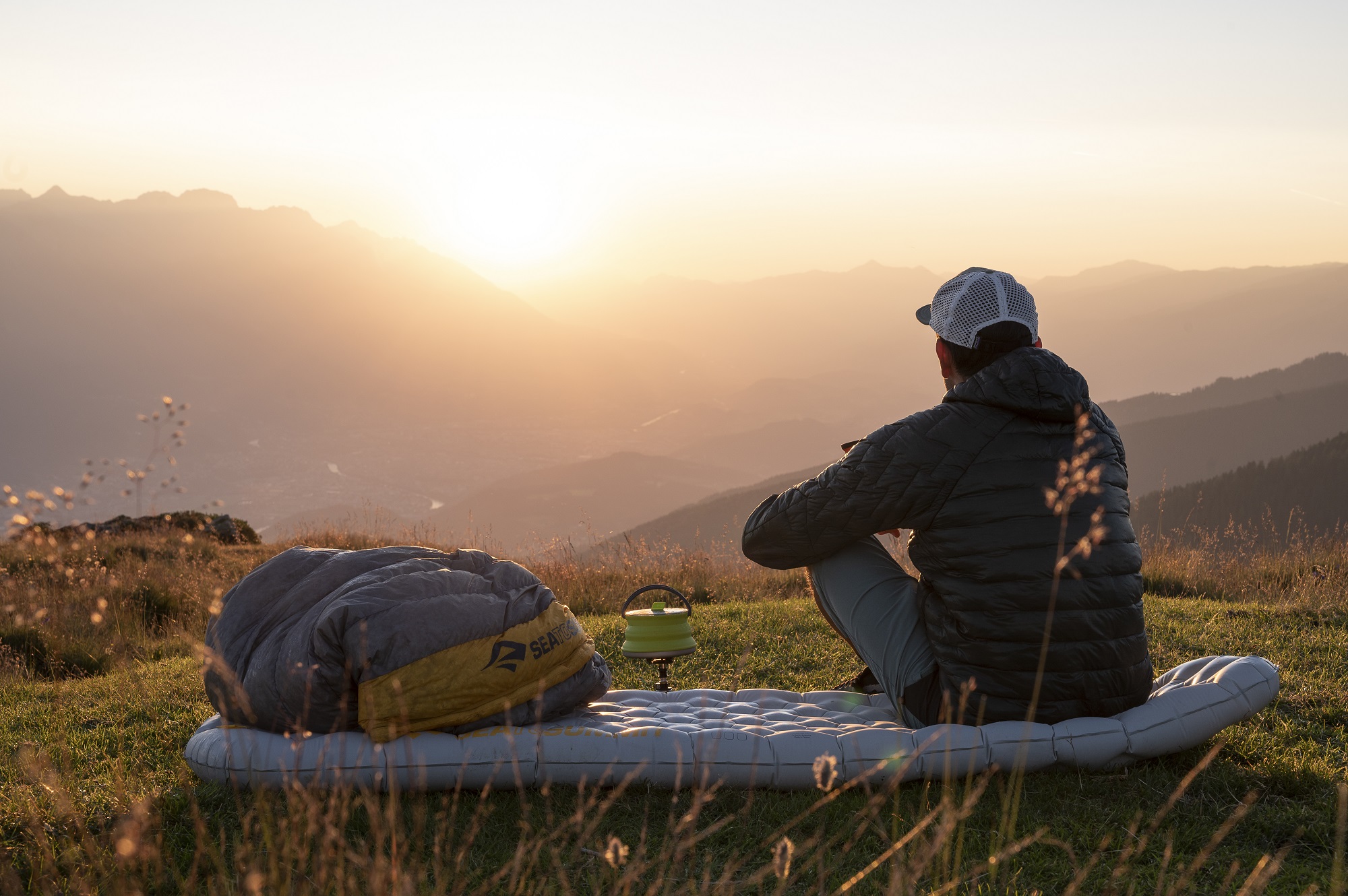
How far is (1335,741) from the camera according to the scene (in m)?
3.68

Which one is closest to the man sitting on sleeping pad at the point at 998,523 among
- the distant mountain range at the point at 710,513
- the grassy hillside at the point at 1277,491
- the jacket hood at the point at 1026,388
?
the jacket hood at the point at 1026,388

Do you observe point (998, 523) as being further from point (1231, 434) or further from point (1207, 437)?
point (1231, 434)

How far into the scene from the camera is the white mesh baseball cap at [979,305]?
3.14 metres

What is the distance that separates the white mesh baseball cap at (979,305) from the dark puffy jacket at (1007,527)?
0.16m

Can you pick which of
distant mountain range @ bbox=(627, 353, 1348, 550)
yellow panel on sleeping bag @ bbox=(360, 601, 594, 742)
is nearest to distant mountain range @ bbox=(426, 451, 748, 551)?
distant mountain range @ bbox=(627, 353, 1348, 550)

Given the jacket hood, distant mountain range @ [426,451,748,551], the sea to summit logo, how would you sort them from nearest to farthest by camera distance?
the jacket hood, the sea to summit logo, distant mountain range @ [426,451,748,551]

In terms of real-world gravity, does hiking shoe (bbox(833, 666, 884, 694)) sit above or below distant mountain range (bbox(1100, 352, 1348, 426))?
below

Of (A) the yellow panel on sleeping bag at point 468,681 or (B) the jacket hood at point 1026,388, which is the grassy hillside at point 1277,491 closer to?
(B) the jacket hood at point 1026,388

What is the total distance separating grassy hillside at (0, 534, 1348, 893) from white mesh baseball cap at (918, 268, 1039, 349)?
1500 mm

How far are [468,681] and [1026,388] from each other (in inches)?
84.4

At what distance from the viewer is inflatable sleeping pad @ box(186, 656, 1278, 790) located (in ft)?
10.2

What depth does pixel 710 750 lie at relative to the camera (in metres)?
3.18

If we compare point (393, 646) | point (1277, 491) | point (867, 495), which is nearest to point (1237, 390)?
point (1277, 491)

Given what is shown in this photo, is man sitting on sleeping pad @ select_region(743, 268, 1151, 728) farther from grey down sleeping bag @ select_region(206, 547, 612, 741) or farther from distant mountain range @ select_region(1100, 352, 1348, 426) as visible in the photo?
distant mountain range @ select_region(1100, 352, 1348, 426)
